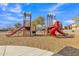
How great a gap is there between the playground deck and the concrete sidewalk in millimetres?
48

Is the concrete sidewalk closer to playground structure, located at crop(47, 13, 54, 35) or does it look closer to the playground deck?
the playground deck

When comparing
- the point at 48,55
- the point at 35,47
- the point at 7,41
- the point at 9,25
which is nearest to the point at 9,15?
the point at 9,25

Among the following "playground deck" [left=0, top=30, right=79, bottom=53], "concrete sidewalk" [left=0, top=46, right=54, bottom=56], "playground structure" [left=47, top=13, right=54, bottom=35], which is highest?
"playground structure" [left=47, top=13, right=54, bottom=35]

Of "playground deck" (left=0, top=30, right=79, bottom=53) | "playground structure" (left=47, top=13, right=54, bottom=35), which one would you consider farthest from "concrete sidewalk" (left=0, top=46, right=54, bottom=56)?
"playground structure" (left=47, top=13, right=54, bottom=35)

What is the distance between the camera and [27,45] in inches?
128

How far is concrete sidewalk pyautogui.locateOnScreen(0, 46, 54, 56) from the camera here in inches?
124

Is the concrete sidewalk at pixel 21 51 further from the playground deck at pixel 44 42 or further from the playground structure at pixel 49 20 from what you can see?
the playground structure at pixel 49 20

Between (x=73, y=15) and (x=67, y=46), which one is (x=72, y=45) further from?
(x=73, y=15)

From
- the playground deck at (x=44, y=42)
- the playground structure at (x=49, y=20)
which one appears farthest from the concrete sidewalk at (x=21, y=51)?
the playground structure at (x=49, y=20)

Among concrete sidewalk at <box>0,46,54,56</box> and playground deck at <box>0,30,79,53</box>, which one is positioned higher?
playground deck at <box>0,30,79,53</box>

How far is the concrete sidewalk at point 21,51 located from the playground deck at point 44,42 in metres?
0.05

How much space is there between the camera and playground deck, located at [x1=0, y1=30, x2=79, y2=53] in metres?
3.22

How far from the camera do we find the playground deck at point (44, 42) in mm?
3221

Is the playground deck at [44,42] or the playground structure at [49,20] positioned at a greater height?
the playground structure at [49,20]
